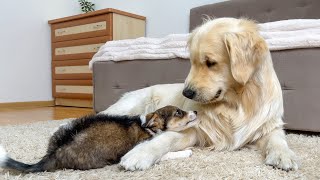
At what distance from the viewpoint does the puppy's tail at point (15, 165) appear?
A: 35.3 inches

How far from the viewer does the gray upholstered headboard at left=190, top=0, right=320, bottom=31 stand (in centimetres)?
271

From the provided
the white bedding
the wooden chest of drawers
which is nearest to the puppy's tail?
the white bedding

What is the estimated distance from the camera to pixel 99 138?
3.43 feet

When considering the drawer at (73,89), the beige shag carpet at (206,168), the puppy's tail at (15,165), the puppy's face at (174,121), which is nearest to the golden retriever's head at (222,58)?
the puppy's face at (174,121)

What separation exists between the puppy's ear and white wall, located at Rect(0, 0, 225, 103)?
2439mm

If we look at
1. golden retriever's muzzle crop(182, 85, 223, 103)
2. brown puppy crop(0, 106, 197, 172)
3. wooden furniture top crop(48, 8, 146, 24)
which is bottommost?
brown puppy crop(0, 106, 197, 172)

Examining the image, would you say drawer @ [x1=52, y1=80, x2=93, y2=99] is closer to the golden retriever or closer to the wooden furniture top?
the wooden furniture top

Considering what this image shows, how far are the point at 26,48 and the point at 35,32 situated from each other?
262 mm

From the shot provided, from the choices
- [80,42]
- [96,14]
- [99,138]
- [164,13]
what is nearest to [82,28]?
[80,42]

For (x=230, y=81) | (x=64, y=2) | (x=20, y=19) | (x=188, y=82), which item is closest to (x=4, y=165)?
(x=188, y=82)

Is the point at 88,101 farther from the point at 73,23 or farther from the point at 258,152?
the point at 258,152

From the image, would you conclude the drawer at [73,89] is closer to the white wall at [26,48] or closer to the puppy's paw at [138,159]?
the white wall at [26,48]

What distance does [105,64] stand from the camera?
2.55 metres

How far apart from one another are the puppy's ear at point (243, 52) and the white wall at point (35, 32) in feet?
8.00
